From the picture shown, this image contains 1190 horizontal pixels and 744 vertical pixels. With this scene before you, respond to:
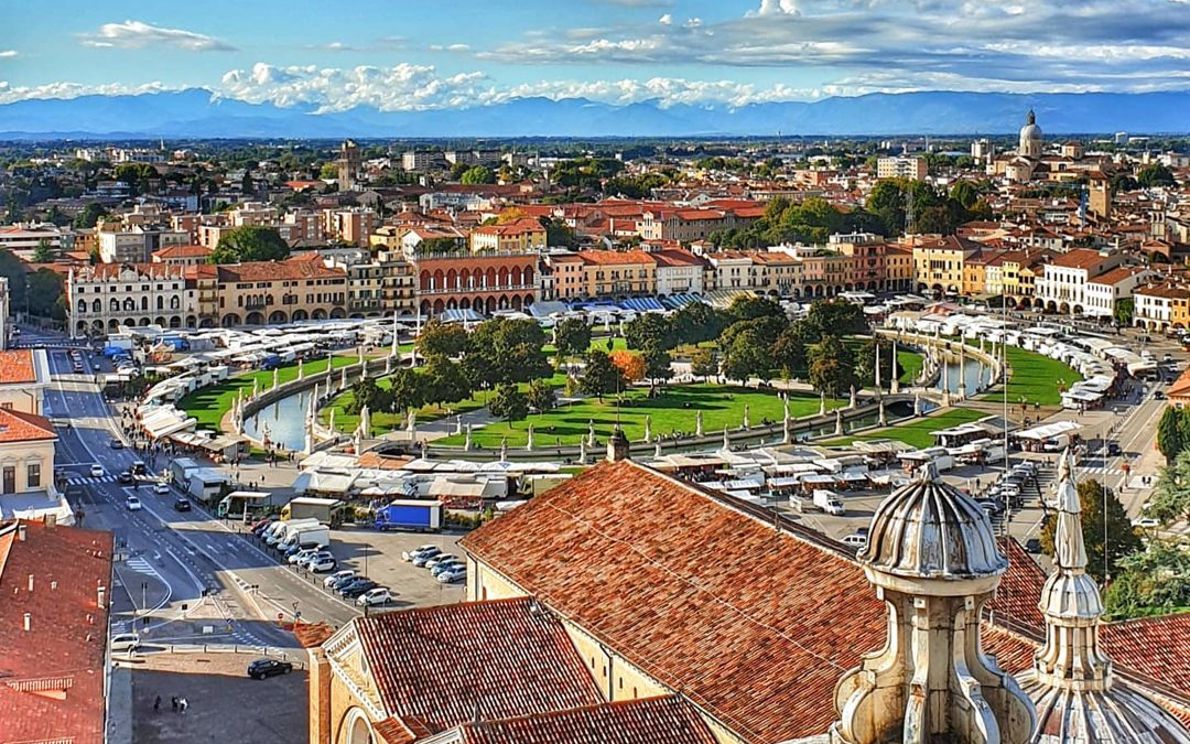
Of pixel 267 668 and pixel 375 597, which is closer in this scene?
pixel 267 668

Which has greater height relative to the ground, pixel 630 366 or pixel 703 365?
pixel 630 366

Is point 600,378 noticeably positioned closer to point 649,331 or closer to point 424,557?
point 649,331

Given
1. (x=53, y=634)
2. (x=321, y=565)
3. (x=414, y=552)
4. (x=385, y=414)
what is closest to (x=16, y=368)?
(x=321, y=565)

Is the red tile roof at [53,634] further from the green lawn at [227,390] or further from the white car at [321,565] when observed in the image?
the green lawn at [227,390]

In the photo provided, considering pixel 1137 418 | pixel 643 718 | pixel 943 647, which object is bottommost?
pixel 1137 418

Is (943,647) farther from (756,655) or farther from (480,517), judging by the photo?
(480,517)

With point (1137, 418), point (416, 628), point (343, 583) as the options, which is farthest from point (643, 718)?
point (1137, 418)

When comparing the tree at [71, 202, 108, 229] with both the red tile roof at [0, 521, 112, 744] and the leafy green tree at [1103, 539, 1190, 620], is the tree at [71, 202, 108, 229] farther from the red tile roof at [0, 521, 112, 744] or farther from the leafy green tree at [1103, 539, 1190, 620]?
the leafy green tree at [1103, 539, 1190, 620]
